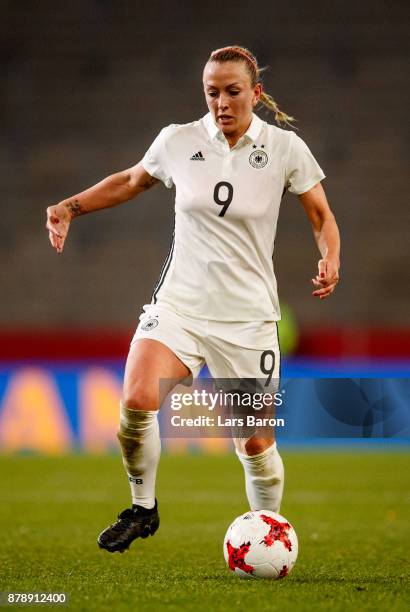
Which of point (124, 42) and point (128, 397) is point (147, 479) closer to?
point (128, 397)

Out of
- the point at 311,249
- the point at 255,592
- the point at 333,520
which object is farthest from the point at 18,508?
the point at 311,249

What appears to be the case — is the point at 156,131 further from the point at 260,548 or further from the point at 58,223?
the point at 260,548

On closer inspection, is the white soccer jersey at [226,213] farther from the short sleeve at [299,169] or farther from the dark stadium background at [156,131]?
the dark stadium background at [156,131]

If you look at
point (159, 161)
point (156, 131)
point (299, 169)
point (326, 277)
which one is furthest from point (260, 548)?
point (156, 131)

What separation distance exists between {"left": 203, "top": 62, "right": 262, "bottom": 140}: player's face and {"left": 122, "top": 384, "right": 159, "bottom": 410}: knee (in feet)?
3.62

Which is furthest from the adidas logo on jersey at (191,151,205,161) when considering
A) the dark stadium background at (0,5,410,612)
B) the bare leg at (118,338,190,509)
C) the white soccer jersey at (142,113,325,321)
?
the dark stadium background at (0,5,410,612)

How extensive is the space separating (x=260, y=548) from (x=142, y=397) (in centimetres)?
74

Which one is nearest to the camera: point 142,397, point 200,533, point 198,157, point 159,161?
point 142,397

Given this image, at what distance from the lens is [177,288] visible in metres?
4.46

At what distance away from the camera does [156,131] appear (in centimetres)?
1648

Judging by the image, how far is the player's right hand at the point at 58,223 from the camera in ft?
14.9

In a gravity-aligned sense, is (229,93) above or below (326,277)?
above

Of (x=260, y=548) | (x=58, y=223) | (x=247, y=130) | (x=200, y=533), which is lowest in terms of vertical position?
(x=200, y=533)

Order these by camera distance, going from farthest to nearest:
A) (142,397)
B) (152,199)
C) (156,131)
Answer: (156,131) → (152,199) → (142,397)
